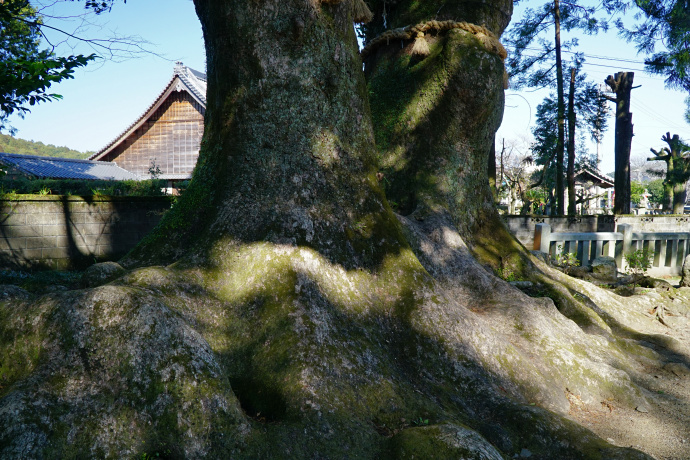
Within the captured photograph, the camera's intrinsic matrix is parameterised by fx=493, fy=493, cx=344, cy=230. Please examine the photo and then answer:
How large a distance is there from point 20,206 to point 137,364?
7.84 meters

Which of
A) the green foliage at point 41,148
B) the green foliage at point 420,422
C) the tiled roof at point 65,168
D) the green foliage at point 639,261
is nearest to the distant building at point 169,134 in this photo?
the tiled roof at point 65,168

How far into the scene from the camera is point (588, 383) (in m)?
4.45

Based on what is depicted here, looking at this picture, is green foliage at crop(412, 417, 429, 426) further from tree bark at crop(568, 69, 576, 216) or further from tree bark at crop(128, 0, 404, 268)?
tree bark at crop(568, 69, 576, 216)

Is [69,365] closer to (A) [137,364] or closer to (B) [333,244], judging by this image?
(A) [137,364]

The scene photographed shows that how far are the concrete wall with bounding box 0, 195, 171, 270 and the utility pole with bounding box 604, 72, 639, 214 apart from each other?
54.0 ft

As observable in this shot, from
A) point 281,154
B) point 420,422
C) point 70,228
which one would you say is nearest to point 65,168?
point 70,228

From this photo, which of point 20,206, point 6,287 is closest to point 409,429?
point 6,287

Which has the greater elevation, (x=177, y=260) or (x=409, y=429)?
(x=177, y=260)

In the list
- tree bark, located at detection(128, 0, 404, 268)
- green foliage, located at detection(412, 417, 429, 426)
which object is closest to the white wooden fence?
tree bark, located at detection(128, 0, 404, 268)

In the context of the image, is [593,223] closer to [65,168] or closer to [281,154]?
[281,154]

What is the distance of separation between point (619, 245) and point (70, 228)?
11.1m

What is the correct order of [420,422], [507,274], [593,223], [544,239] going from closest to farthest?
[420,422] < [507,274] < [544,239] < [593,223]

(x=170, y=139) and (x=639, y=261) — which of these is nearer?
(x=639, y=261)

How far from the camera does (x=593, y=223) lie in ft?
47.6
